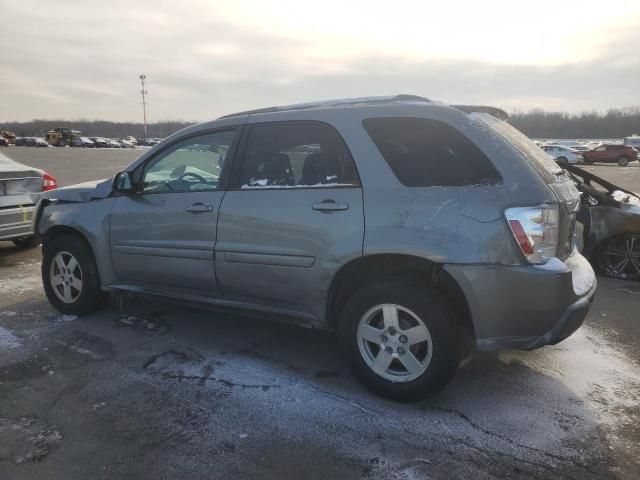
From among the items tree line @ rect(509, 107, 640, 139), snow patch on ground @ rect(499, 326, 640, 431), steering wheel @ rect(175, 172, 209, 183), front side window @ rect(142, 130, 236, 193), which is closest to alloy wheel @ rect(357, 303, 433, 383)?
snow patch on ground @ rect(499, 326, 640, 431)

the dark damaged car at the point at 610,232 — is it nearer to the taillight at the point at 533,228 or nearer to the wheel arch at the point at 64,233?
the taillight at the point at 533,228

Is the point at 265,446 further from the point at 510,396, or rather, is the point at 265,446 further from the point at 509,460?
the point at 510,396

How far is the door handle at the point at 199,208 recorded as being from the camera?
3.82 metres

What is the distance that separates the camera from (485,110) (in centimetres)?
349

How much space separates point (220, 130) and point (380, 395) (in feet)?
7.57

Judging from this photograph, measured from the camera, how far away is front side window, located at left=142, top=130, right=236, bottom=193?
3.96m

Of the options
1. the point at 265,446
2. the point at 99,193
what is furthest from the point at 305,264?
the point at 99,193

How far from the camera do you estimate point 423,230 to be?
3.01m

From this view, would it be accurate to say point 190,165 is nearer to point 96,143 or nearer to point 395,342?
point 395,342

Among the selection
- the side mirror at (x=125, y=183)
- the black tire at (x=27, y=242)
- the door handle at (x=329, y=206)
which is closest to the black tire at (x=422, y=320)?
the door handle at (x=329, y=206)

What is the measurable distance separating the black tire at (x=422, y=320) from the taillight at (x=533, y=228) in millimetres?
576

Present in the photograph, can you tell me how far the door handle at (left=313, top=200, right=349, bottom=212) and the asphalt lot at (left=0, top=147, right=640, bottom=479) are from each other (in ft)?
3.93

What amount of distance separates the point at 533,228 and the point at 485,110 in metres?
1.02

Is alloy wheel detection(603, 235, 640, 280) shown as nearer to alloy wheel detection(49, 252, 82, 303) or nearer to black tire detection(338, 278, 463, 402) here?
black tire detection(338, 278, 463, 402)
